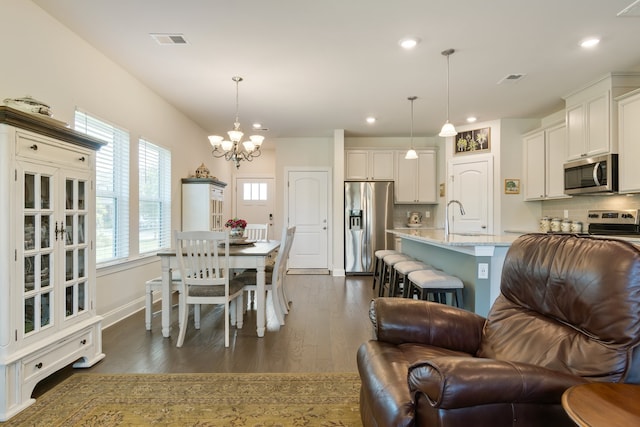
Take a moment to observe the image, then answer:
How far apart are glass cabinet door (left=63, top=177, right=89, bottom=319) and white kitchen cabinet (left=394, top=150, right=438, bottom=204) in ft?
17.0

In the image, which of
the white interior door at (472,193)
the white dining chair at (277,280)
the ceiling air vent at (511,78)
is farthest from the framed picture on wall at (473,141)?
the white dining chair at (277,280)

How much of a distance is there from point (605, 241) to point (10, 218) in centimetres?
285

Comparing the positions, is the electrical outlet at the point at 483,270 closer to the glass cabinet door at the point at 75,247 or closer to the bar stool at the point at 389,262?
the bar stool at the point at 389,262

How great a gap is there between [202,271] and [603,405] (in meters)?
2.71

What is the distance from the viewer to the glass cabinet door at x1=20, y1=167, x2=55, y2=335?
79.4 inches

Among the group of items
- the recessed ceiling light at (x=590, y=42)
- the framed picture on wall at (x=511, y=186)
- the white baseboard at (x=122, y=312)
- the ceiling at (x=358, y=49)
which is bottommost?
the white baseboard at (x=122, y=312)

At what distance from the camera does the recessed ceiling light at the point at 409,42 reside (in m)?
3.04

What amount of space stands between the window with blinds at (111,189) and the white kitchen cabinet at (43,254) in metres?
0.99

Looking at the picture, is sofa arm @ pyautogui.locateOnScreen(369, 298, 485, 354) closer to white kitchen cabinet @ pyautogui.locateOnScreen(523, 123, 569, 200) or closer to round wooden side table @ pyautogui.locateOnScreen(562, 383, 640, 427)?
round wooden side table @ pyautogui.locateOnScreen(562, 383, 640, 427)

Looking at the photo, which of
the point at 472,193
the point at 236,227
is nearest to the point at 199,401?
the point at 236,227

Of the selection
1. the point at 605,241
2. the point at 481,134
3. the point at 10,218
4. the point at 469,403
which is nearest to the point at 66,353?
the point at 10,218

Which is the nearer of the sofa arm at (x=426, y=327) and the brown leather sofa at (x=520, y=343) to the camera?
the brown leather sofa at (x=520, y=343)

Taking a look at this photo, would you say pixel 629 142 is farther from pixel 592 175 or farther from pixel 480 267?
pixel 480 267

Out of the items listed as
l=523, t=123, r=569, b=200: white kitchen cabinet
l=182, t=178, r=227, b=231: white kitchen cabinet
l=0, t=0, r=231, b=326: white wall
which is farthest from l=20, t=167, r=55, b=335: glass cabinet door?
l=523, t=123, r=569, b=200: white kitchen cabinet
